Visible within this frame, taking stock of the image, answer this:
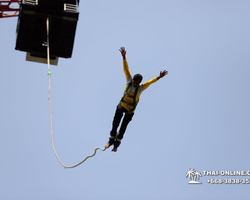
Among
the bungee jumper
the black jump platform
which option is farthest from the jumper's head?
the black jump platform

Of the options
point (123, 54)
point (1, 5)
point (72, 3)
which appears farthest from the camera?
point (1, 5)

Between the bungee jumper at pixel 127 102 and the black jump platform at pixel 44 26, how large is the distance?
11.6 ft

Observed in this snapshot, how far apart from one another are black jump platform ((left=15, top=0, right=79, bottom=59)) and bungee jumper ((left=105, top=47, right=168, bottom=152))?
3.55m

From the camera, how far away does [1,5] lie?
23906 mm

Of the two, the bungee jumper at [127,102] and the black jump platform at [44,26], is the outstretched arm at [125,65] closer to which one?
the bungee jumper at [127,102]

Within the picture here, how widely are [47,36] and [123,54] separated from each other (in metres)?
3.51

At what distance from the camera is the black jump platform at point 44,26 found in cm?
1802

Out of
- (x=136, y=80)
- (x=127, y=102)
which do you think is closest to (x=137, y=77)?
(x=136, y=80)

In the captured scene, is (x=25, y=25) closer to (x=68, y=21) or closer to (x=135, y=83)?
(x=68, y=21)

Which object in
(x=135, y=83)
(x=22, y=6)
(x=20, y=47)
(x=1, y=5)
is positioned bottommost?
(x=135, y=83)

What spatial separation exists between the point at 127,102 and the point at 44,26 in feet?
14.7

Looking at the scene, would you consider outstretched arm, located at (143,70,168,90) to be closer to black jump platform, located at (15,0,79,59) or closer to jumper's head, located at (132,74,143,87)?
jumper's head, located at (132,74,143,87)

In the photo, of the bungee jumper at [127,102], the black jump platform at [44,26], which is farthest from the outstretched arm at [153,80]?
the black jump platform at [44,26]

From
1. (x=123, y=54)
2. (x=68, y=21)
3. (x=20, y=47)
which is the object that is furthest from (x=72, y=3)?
(x=123, y=54)
